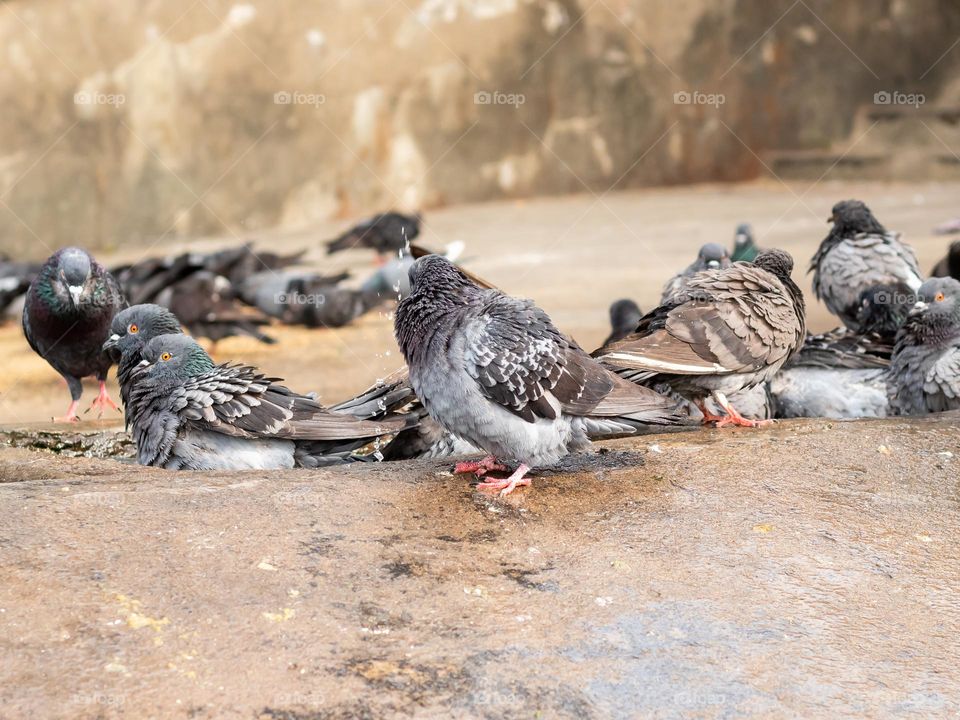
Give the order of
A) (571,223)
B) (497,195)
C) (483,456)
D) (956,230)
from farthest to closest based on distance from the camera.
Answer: (497,195)
(571,223)
(956,230)
(483,456)

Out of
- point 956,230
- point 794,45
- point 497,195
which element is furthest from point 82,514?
point 794,45

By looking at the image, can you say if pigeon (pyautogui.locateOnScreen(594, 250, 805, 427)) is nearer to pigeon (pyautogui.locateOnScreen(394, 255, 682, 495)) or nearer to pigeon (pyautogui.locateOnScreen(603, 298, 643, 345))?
pigeon (pyautogui.locateOnScreen(394, 255, 682, 495))

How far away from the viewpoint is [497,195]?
15.0 meters

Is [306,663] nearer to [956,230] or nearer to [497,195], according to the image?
[956,230]

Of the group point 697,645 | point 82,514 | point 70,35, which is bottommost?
point 697,645

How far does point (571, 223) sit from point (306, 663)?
36.3 ft

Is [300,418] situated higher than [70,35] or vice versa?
[70,35]

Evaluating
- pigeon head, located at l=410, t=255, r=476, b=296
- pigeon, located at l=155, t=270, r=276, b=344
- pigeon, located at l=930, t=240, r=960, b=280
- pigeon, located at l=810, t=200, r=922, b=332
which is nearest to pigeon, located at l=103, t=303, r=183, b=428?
pigeon head, located at l=410, t=255, r=476, b=296

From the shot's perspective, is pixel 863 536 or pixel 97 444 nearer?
pixel 863 536
